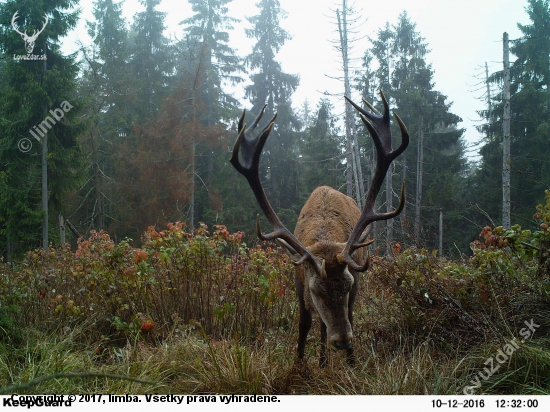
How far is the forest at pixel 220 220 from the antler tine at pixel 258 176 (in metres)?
1.00

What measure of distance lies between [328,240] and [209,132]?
2049cm

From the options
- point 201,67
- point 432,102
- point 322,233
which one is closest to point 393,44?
point 432,102

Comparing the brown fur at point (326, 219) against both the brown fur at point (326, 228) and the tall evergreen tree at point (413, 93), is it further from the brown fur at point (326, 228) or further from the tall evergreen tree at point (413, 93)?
the tall evergreen tree at point (413, 93)

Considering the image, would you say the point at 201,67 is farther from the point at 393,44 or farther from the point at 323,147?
the point at 393,44

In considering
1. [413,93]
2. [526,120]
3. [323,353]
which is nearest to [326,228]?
[323,353]

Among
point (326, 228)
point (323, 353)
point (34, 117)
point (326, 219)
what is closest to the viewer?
point (323, 353)

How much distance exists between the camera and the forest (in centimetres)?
394

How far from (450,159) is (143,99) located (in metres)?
21.1

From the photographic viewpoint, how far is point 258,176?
4.68 metres

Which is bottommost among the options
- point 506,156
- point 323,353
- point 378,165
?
point 323,353

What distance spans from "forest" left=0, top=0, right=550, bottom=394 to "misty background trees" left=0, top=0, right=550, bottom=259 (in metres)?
0.11

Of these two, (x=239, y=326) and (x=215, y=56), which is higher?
(x=215, y=56)

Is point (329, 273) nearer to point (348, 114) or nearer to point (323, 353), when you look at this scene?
point (323, 353)

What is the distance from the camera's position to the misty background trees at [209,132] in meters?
16.4
